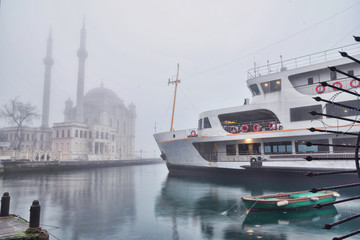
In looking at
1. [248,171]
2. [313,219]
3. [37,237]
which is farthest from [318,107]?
[37,237]

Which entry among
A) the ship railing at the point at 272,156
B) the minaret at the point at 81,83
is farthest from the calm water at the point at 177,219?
the minaret at the point at 81,83

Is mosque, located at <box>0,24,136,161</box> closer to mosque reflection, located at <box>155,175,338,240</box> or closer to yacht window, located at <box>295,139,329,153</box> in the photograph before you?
mosque reflection, located at <box>155,175,338,240</box>

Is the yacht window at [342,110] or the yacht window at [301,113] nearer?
the yacht window at [342,110]

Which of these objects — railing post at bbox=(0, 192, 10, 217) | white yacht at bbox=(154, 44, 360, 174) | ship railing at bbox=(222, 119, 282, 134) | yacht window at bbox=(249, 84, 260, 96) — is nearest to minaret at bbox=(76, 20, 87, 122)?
white yacht at bbox=(154, 44, 360, 174)

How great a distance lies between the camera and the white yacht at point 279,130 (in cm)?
2291

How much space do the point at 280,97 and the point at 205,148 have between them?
1008 centimetres

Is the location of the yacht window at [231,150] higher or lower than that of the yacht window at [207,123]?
lower

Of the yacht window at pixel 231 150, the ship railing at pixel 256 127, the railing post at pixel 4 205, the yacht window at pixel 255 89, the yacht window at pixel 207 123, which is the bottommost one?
the railing post at pixel 4 205

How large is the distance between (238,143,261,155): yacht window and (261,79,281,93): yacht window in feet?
19.5

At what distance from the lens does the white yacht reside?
902 inches

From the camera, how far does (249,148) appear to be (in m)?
28.6

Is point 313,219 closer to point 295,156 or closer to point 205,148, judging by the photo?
point 295,156

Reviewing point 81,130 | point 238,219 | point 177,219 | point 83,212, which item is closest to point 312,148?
point 238,219

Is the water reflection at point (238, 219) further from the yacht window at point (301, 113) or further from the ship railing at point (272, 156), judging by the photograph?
the yacht window at point (301, 113)
